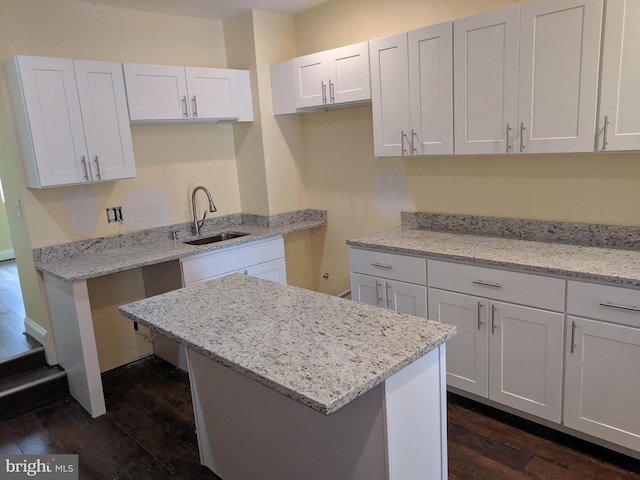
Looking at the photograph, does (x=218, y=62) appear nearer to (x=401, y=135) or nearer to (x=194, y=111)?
(x=194, y=111)

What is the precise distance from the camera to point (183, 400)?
119 inches

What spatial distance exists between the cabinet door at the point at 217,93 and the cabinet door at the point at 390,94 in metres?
1.15

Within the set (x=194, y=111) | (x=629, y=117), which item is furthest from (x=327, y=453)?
(x=194, y=111)

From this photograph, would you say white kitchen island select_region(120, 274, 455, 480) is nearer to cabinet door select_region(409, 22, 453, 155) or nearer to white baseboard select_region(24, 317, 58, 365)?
cabinet door select_region(409, 22, 453, 155)

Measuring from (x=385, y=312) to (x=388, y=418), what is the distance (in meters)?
0.44

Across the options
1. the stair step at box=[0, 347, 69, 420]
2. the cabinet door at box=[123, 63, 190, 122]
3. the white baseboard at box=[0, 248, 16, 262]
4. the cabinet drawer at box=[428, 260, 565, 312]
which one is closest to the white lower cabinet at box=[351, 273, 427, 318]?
the cabinet drawer at box=[428, 260, 565, 312]

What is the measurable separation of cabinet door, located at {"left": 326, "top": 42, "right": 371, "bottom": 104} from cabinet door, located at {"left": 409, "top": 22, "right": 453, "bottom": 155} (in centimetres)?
Result: 36

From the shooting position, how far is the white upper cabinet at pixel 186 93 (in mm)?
3158

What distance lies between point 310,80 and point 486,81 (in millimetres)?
1351

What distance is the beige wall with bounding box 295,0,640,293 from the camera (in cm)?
256

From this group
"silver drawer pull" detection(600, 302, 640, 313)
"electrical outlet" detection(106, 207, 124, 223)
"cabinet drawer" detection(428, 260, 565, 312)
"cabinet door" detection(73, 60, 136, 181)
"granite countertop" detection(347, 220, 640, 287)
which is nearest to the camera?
"silver drawer pull" detection(600, 302, 640, 313)

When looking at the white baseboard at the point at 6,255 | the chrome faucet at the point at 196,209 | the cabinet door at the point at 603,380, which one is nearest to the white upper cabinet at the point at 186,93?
the chrome faucet at the point at 196,209

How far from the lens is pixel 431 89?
2789 millimetres

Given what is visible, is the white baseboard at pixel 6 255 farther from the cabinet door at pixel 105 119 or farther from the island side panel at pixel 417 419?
the island side panel at pixel 417 419
